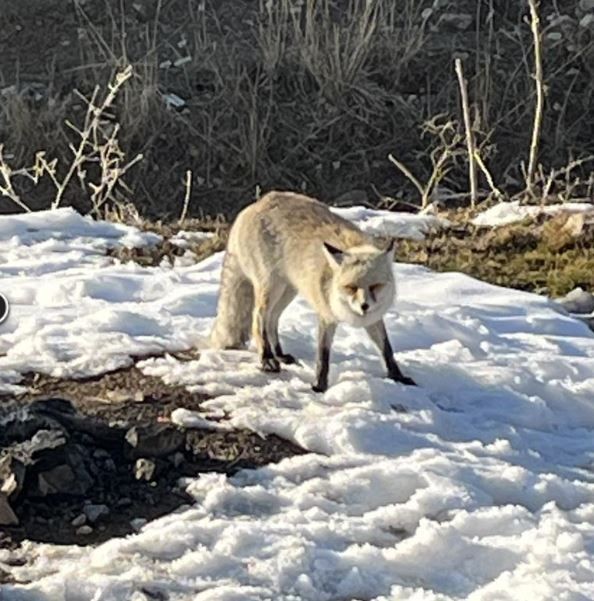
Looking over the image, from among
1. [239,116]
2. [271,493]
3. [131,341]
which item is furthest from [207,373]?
[239,116]

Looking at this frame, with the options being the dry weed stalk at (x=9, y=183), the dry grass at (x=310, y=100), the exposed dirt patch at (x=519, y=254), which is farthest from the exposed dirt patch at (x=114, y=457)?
the dry grass at (x=310, y=100)

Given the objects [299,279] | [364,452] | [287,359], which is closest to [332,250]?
[299,279]

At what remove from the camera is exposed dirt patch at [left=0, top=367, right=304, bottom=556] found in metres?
4.72

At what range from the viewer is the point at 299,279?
6113 mm

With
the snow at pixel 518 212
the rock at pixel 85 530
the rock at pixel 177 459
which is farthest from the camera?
the snow at pixel 518 212

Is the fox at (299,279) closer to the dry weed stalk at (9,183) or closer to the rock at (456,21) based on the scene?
the dry weed stalk at (9,183)

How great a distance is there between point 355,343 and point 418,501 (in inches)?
71.8

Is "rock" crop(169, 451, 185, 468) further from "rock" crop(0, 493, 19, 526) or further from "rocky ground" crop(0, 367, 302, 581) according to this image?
"rock" crop(0, 493, 19, 526)

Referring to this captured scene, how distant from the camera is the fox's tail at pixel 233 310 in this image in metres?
6.52

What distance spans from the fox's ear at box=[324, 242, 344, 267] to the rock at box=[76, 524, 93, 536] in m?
1.63

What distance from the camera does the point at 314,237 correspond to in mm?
6082

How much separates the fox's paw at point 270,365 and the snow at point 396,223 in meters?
2.91

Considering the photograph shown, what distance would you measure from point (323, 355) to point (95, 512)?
4.82 feet

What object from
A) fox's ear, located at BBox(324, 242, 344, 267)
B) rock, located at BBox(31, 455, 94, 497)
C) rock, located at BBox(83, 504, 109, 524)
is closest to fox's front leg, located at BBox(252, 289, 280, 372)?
fox's ear, located at BBox(324, 242, 344, 267)
